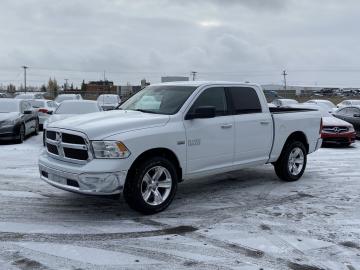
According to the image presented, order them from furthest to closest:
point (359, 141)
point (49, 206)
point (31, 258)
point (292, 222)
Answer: point (359, 141) → point (49, 206) → point (292, 222) → point (31, 258)

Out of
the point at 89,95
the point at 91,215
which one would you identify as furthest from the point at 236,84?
the point at 89,95

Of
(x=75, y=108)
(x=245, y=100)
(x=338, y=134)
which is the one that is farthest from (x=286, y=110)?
(x=75, y=108)

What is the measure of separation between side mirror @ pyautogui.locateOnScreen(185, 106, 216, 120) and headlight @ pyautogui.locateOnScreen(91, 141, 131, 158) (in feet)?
4.42

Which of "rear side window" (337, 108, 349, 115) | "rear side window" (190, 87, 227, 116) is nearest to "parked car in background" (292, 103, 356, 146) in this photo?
"rear side window" (337, 108, 349, 115)

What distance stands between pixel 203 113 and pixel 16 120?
975cm

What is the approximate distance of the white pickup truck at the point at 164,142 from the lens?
6.16 metres

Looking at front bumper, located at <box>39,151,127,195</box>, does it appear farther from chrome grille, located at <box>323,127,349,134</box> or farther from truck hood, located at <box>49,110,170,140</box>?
chrome grille, located at <box>323,127,349,134</box>

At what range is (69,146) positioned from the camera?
6426mm

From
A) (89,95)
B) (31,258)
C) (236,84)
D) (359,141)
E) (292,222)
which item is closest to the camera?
(31,258)

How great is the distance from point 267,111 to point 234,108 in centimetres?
96

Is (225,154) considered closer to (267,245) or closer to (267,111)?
(267,111)

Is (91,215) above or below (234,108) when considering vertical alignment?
below

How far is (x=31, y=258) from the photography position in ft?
16.0

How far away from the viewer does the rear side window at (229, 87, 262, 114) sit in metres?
8.05
